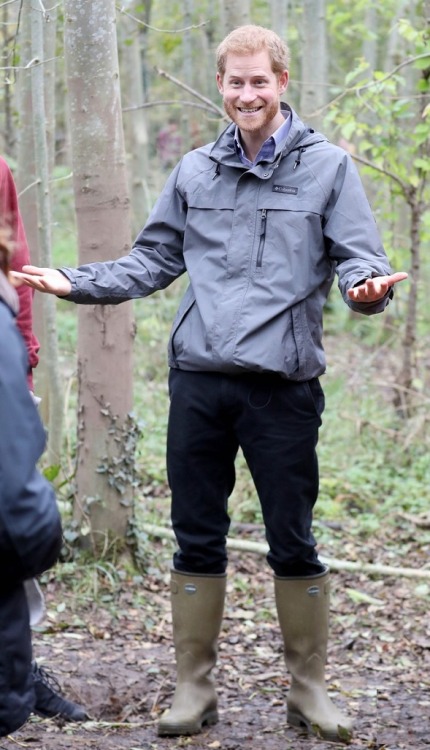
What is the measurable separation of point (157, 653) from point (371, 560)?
1733 mm

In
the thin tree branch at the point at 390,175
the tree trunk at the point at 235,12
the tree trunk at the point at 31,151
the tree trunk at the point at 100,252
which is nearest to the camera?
the tree trunk at the point at 100,252

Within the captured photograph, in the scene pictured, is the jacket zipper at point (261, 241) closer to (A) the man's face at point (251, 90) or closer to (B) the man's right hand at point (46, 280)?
(A) the man's face at point (251, 90)

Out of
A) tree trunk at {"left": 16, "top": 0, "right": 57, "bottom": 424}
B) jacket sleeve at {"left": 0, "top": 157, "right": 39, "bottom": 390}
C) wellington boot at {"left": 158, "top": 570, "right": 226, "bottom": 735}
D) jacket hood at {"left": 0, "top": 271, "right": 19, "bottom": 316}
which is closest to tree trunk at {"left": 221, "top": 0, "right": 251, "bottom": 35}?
tree trunk at {"left": 16, "top": 0, "right": 57, "bottom": 424}

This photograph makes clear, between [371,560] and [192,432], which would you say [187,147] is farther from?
[192,432]

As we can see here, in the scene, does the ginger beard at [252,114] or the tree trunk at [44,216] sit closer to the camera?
the ginger beard at [252,114]

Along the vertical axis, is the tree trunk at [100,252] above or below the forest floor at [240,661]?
above

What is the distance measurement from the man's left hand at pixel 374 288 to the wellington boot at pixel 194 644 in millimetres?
1346

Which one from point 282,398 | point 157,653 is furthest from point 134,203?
point 282,398

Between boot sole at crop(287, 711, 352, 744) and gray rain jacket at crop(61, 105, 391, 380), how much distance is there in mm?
1388

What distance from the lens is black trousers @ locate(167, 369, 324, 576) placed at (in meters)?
3.51

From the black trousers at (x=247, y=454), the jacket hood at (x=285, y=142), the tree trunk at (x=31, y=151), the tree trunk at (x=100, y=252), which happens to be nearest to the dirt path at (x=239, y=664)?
the tree trunk at (x=100, y=252)

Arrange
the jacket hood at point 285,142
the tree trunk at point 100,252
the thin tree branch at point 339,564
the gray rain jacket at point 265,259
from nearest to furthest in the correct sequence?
the gray rain jacket at point 265,259
the jacket hood at point 285,142
the tree trunk at point 100,252
the thin tree branch at point 339,564

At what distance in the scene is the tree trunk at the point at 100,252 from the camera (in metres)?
4.68

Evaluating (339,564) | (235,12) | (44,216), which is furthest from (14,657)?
(235,12)
